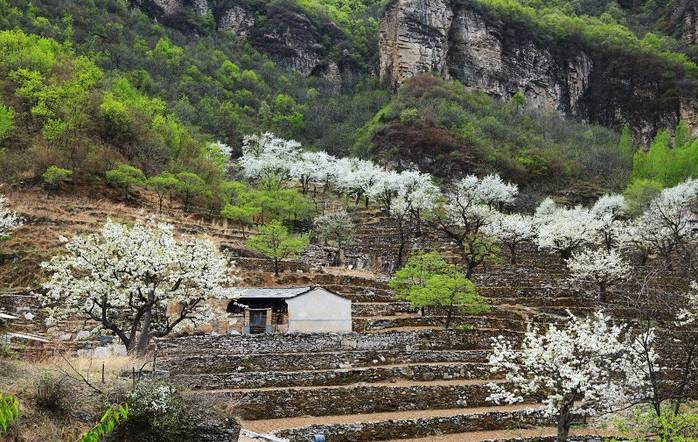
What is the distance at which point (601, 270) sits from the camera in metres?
47.3

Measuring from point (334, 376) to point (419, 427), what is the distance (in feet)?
15.9

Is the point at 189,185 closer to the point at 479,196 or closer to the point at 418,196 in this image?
the point at 418,196

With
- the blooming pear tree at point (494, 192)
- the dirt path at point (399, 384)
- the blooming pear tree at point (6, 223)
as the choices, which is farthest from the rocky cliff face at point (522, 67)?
the dirt path at point (399, 384)

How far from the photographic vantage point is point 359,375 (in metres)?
27.6

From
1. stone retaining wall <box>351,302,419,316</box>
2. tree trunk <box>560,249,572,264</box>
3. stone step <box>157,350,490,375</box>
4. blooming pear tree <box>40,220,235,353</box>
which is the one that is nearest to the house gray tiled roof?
stone retaining wall <box>351,302,419,316</box>

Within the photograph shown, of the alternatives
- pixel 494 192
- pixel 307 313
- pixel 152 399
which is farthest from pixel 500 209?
pixel 152 399

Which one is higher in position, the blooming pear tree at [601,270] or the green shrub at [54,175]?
the green shrub at [54,175]

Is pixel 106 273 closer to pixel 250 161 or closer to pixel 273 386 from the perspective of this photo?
pixel 273 386

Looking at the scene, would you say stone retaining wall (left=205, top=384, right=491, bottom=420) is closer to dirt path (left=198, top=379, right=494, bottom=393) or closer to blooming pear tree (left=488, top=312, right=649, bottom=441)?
dirt path (left=198, top=379, right=494, bottom=393)

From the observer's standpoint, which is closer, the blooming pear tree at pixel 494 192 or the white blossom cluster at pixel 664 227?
the white blossom cluster at pixel 664 227

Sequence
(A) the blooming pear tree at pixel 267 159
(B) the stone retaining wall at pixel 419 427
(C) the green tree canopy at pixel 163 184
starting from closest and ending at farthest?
(B) the stone retaining wall at pixel 419 427, (C) the green tree canopy at pixel 163 184, (A) the blooming pear tree at pixel 267 159

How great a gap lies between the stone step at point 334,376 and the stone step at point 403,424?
2.42 meters

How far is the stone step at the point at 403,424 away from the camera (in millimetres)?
22484

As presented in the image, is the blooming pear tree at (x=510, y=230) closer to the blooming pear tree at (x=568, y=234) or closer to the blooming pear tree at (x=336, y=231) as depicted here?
the blooming pear tree at (x=568, y=234)
